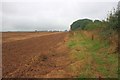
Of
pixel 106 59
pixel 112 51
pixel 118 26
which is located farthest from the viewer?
pixel 118 26

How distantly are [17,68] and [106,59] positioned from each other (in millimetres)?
4022

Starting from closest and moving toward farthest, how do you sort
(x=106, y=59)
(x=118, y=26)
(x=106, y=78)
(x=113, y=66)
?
1. (x=106, y=78)
2. (x=113, y=66)
3. (x=106, y=59)
4. (x=118, y=26)

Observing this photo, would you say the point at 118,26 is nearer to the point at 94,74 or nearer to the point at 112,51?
the point at 112,51

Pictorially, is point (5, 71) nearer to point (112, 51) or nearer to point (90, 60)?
point (90, 60)

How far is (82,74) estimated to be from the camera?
7.79 meters

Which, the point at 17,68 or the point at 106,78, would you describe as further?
the point at 17,68

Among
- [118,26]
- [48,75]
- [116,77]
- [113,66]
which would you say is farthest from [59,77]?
[118,26]

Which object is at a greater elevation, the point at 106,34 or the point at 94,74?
the point at 106,34

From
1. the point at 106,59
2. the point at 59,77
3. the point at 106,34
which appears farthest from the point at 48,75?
the point at 106,34

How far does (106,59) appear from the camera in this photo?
10438 millimetres

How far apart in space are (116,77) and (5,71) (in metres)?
4.38

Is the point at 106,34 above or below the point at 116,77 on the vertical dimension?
above

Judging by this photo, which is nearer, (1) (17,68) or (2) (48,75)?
(2) (48,75)

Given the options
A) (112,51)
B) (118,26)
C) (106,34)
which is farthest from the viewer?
(106,34)
